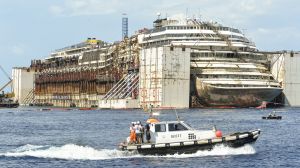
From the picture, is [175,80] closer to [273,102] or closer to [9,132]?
[273,102]

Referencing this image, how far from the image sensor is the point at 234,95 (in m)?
167

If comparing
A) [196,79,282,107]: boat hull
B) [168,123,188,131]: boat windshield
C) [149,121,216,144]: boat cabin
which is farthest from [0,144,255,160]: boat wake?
[196,79,282,107]: boat hull

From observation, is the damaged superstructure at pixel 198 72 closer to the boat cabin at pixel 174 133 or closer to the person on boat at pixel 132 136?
the boat cabin at pixel 174 133

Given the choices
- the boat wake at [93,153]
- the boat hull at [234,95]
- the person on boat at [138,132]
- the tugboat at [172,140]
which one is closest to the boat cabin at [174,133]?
the tugboat at [172,140]

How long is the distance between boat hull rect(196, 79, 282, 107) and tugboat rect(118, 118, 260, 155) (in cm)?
10480

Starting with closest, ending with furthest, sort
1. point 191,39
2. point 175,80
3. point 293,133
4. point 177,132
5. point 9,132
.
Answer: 1. point 177,132
2. point 293,133
3. point 9,132
4. point 175,80
5. point 191,39

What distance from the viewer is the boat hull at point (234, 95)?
16400cm

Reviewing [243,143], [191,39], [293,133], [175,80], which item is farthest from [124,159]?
[191,39]

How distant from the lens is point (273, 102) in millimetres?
180125

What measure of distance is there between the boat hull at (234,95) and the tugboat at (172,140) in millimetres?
104797

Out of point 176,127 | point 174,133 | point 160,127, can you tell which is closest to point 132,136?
point 160,127

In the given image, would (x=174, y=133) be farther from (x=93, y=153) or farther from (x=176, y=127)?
(x=93, y=153)

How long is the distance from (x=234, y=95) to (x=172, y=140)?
110237 millimetres

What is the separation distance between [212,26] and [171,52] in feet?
73.9
